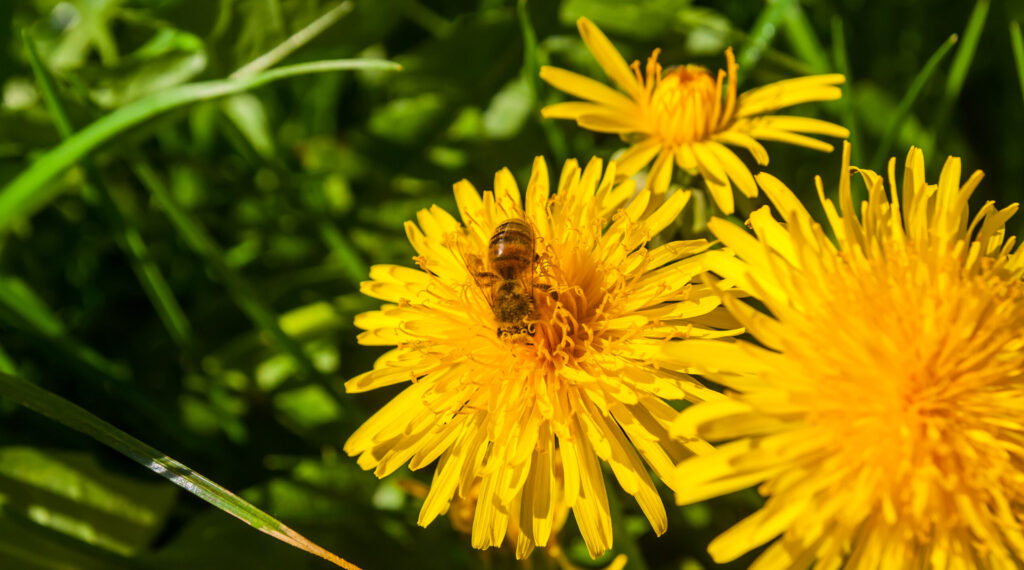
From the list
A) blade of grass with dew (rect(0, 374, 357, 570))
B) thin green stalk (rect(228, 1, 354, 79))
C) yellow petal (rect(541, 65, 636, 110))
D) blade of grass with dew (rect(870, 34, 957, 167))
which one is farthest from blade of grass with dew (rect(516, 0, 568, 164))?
Answer: blade of grass with dew (rect(0, 374, 357, 570))

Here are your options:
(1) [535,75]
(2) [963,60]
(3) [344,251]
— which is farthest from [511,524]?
(2) [963,60]

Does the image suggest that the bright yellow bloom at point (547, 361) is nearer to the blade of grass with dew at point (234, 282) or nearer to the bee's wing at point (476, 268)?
the bee's wing at point (476, 268)

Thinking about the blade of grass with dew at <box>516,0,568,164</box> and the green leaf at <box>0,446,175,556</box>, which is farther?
the green leaf at <box>0,446,175,556</box>

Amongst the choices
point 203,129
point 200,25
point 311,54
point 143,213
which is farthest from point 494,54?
A: point 143,213

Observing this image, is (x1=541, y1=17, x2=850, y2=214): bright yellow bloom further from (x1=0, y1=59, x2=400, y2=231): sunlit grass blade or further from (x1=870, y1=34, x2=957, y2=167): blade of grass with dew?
(x1=0, y1=59, x2=400, y2=231): sunlit grass blade

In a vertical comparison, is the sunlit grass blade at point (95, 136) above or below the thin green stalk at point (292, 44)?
below

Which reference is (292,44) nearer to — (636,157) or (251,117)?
(251,117)

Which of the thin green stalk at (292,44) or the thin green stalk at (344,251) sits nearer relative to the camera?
the thin green stalk at (292,44)

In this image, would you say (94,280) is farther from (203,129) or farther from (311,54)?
(311,54)

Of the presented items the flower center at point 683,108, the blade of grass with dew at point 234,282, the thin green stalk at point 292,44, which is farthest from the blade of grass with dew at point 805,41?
the blade of grass with dew at point 234,282
